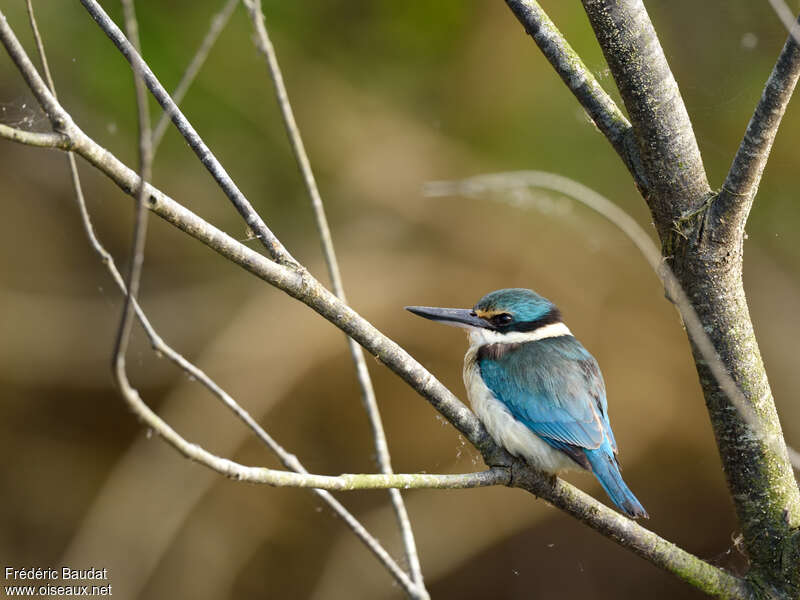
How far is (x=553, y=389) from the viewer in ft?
8.10

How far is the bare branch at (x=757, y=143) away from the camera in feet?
4.75

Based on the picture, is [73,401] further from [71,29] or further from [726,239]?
[726,239]

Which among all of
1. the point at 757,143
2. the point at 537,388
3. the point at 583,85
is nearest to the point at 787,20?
the point at 757,143

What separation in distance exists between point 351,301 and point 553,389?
6.08 ft

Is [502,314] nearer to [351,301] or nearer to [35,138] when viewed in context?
[351,301]

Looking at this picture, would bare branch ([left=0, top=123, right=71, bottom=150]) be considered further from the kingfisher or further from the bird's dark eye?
the bird's dark eye

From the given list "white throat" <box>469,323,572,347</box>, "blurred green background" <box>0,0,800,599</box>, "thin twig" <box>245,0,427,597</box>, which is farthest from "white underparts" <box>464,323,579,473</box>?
"blurred green background" <box>0,0,800,599</box>

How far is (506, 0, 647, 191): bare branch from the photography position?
178 centimetres

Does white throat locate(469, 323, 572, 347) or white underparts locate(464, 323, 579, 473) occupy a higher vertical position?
white throat locate(469, 323, 572, 347)

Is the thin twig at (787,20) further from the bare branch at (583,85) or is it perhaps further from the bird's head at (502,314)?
the bird's head at (502,314)

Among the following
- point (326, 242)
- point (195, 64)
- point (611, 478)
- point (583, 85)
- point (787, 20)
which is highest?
point (787, 20)

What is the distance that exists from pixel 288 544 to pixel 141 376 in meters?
1.15

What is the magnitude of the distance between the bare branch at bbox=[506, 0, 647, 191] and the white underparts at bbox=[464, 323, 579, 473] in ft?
2.48

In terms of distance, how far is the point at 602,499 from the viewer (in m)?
4.06
